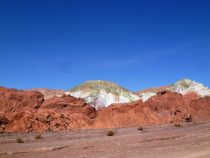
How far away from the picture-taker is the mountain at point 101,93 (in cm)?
11106

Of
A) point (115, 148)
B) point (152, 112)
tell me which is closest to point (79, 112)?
point (152, 112)

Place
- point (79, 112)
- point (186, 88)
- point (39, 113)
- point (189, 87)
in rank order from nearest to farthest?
point (39, 113), point (79, 112), point (189, 87), point (186, 88)

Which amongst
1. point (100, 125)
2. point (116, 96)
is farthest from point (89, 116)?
point (116, 96)

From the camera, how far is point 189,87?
134m

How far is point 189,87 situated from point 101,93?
3540cm

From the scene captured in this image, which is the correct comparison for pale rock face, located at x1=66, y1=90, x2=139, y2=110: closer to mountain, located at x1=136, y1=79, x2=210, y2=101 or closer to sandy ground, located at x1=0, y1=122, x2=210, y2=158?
mountain, located at x1=136, y1=79, x2=210, y2=101

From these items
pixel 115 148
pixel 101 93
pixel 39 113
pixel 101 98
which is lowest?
pixel 115 148

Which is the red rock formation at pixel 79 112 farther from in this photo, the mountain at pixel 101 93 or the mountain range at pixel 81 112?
the mountain at pixel 101 93

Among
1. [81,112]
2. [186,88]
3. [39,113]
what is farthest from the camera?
[186,88]

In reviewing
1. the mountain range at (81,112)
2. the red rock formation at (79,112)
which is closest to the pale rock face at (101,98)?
the mountain range at (81,112)

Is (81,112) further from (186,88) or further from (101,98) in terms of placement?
(186,88)

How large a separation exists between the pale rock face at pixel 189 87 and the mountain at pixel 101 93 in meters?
19.0

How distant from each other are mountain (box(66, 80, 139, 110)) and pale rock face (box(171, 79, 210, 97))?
19016 mm

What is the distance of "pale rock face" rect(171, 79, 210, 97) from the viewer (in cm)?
12790
